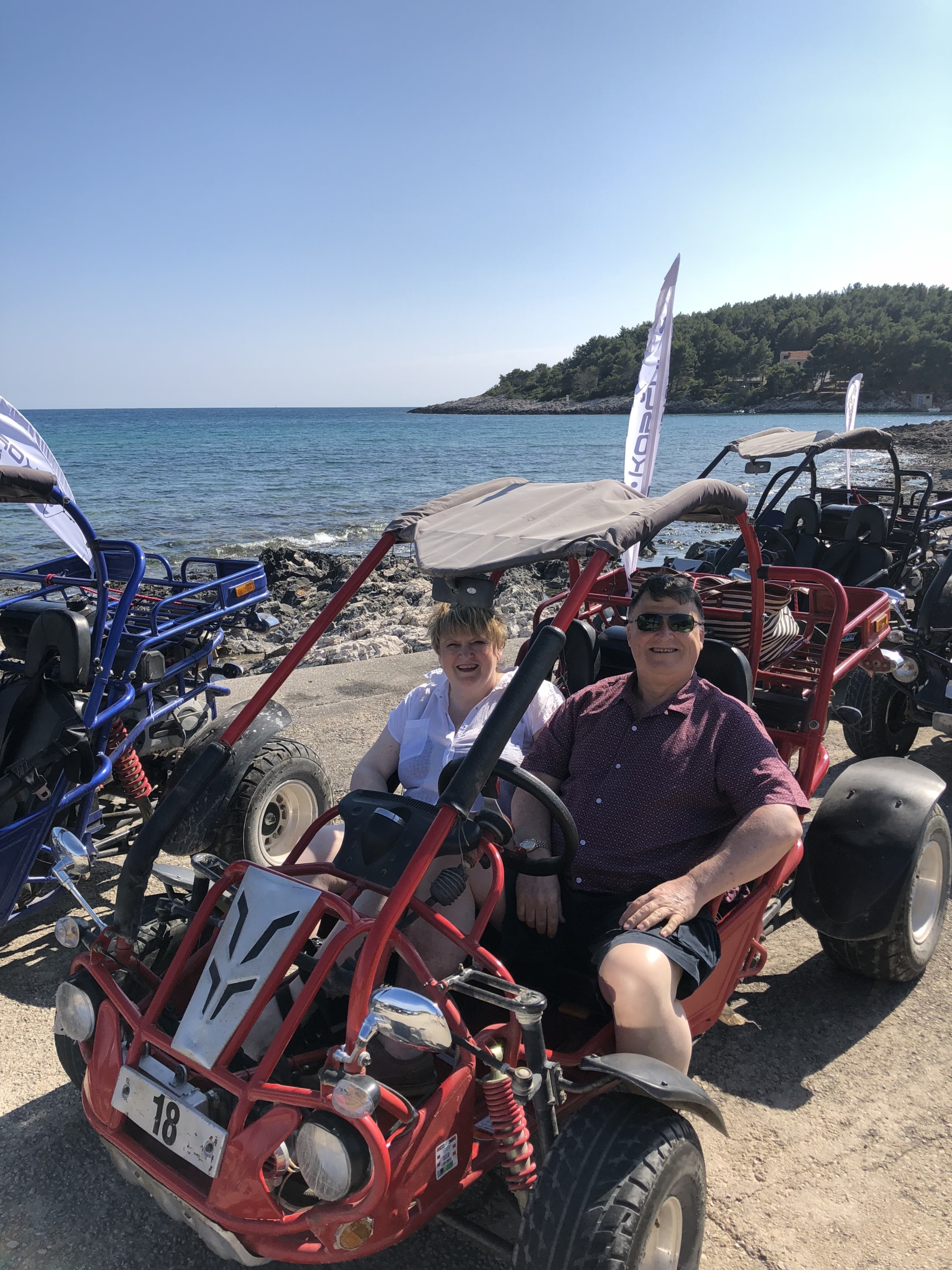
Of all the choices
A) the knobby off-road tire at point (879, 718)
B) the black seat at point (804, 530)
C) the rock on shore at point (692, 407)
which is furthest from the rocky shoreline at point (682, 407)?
the knobby off-road tire at point (879, 718)

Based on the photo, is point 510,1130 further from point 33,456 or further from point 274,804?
point 33,456

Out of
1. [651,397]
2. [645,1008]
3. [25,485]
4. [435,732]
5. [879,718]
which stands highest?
[651,397]

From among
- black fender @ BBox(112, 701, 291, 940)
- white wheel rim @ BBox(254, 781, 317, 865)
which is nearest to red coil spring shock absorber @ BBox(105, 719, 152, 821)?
white wheel rim @ BBox(254, 781, 317, 865)

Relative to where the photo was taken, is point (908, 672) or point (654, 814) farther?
point (908, 672)

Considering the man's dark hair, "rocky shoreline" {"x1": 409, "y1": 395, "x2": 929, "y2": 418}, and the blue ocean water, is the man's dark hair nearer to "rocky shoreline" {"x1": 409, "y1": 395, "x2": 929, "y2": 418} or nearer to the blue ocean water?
the blue ocean water

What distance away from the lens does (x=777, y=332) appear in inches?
4183

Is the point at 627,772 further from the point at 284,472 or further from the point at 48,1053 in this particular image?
the point at 284,472

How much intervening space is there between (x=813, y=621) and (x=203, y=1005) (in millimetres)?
3592

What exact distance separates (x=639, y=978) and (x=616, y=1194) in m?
0.49

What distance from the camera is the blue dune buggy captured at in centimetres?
379

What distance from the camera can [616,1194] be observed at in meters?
1.84

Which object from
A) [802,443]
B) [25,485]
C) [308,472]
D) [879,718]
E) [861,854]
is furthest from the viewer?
[308,472]

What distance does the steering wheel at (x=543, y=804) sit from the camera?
2.24 metres

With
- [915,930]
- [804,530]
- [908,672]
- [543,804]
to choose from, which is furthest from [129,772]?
[804,530]
